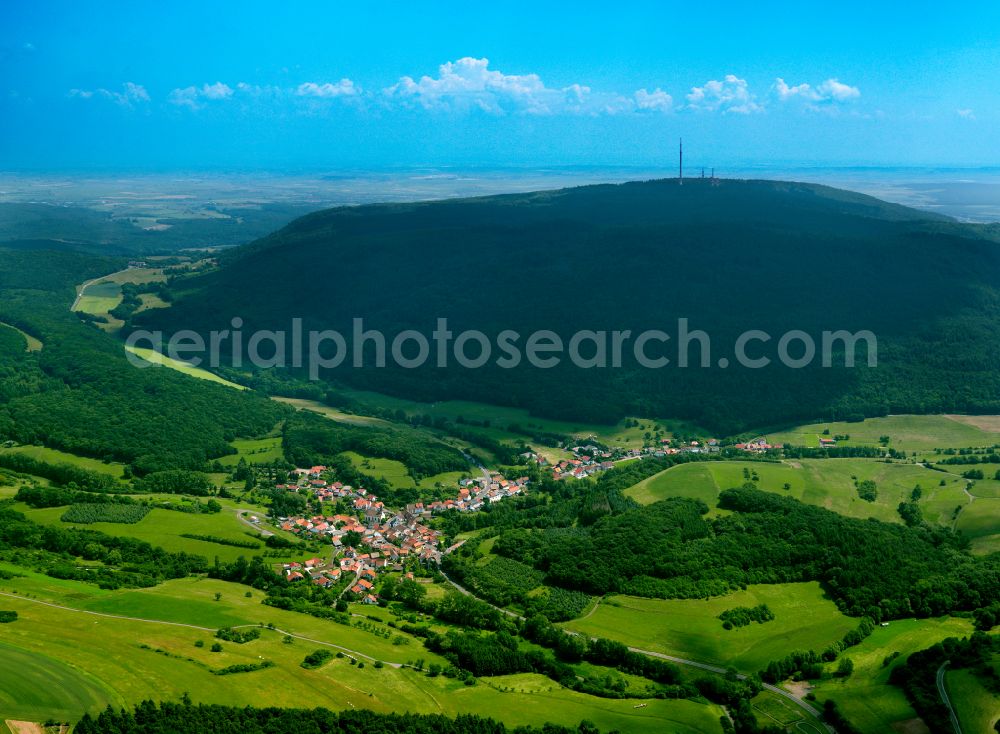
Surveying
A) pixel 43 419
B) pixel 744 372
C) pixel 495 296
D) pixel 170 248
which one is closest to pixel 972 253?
pixel 744 372

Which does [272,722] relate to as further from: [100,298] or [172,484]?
[100,298]

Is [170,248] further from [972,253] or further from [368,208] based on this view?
[972,253]

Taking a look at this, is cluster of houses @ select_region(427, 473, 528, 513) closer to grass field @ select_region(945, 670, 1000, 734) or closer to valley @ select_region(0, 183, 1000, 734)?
valley @ select_region(0, 183, 1000, 734)

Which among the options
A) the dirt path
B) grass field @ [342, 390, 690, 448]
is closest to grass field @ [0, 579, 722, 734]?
the dirt path

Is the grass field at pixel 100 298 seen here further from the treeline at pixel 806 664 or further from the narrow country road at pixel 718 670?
the treeline at pixel 806 664

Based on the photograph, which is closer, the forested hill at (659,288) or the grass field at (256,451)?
the grass field at (256,451)

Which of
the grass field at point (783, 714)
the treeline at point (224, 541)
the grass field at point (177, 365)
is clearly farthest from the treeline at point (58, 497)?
the grass field at point (783, 714)
